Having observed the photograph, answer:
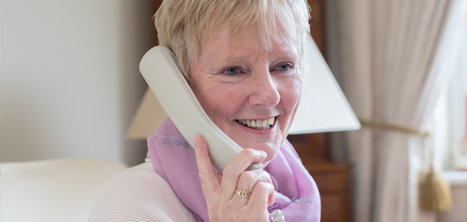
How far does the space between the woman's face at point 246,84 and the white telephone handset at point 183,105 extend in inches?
2.2

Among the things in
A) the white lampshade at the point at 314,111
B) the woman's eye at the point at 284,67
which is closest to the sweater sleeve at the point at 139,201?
the woman's eye at the point at 284,67

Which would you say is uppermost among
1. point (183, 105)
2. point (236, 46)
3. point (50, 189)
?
point (236, 46)

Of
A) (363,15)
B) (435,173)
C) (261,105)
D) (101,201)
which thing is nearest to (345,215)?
(435,173)

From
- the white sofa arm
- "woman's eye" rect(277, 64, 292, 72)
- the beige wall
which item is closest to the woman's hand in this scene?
"woman's eye" rect(277, 64, 292, 72)

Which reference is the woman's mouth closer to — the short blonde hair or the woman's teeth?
the woman's teeth

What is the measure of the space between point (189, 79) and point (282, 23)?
0.25 metres

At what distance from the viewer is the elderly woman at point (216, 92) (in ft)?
2.51

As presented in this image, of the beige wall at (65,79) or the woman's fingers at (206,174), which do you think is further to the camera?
the beige wall at (65,79)

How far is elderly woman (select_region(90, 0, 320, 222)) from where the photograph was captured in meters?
0.77

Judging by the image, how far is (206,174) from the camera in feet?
2.28

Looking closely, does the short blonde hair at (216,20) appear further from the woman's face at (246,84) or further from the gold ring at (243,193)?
the gold ring at (243,193)

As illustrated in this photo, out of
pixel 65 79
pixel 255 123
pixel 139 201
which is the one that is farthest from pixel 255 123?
pixel 65 79

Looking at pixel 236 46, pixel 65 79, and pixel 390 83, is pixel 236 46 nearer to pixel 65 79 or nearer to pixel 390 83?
pixel 65 79

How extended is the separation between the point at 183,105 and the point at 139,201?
221mm
